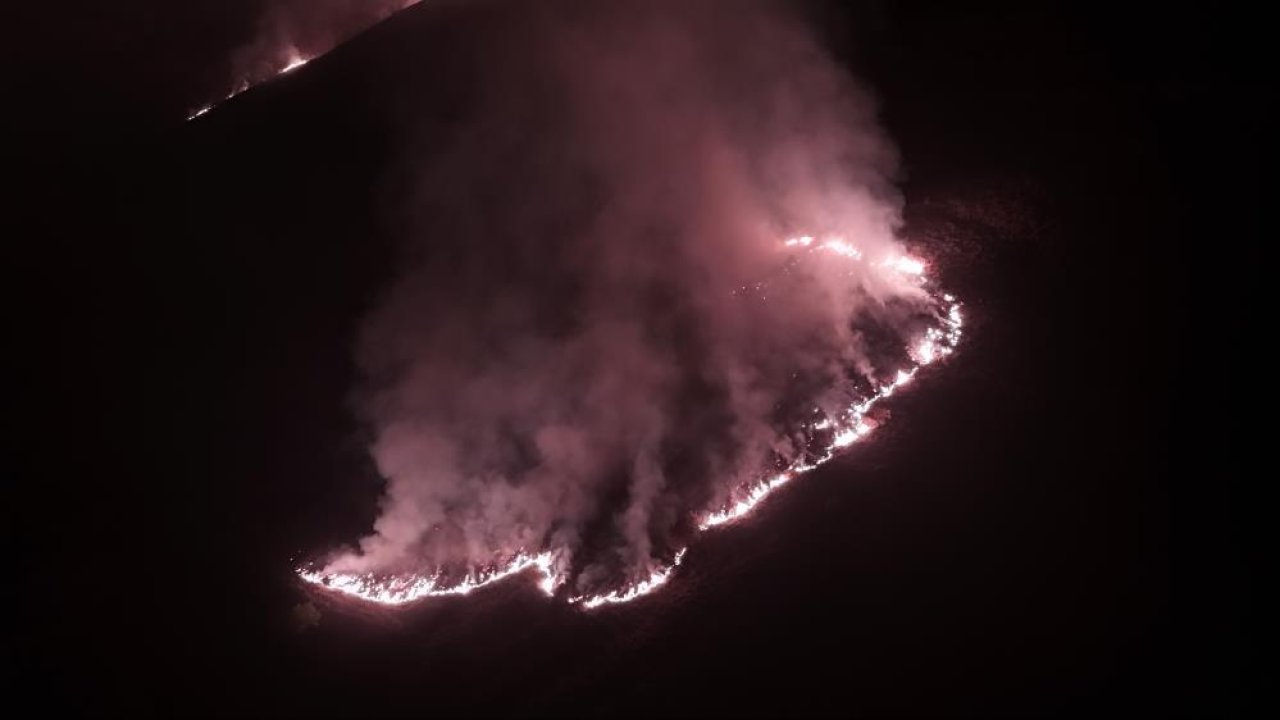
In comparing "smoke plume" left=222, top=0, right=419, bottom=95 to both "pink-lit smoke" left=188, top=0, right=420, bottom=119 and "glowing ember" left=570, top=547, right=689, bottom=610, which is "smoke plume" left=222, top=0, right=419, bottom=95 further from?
"glowing ember" left=570, top=547, right=689, bottom=610

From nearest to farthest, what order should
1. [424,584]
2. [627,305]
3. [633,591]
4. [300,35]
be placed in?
[633,591] → [424,584] → [627,305] → [300,35]

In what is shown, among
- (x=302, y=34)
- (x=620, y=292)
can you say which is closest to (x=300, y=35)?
(x=302, y=34)

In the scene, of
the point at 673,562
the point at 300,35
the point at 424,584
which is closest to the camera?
the point at 673,562

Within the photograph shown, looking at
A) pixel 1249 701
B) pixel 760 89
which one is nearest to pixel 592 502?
pixel 1249 701

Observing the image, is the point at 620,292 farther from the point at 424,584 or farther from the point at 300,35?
the point at 300,35

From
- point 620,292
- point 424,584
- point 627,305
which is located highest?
point 620,292

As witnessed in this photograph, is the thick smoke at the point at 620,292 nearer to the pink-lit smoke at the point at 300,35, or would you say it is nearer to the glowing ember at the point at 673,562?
the glowing ember at the point at 673,562

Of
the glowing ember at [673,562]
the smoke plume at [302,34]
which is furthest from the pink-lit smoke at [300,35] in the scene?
the glowing ember at [673,562]
